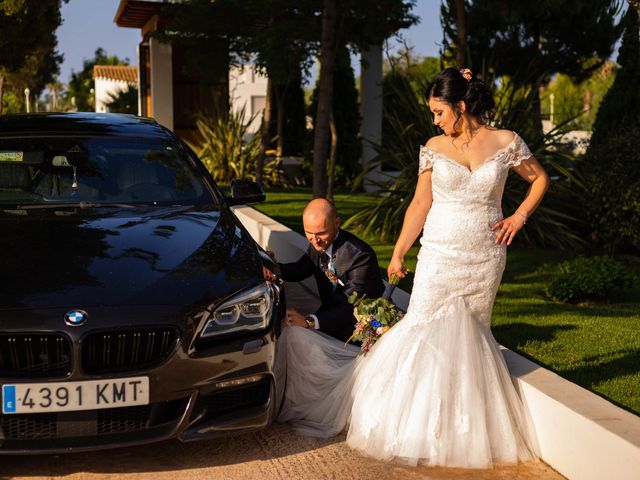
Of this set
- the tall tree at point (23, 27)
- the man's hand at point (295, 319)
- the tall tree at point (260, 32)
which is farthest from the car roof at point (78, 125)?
the tall tree at point (23, 27)

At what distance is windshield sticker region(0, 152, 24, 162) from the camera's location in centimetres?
559

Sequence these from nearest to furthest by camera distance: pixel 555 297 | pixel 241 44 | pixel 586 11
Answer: pixel 555 297 < pixel 241 44 < pixel 586 11

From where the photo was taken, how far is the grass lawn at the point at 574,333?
5301 mm

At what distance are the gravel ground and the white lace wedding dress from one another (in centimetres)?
8

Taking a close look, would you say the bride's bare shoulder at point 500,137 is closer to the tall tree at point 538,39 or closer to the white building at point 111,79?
the tall tree at point 538,39

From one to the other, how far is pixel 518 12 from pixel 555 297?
9285mm

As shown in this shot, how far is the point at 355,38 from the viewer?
16531 mm

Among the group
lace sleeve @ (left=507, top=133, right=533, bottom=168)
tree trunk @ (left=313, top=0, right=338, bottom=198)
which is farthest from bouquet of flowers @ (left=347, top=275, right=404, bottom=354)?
tree trunk @ (left=313, top=0, right=338, bottom=198)

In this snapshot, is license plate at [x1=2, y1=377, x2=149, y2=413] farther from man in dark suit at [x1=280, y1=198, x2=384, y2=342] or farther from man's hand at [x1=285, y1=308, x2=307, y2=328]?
man in dark suit at [x1=280, y1=198, x2=384, y2=342]

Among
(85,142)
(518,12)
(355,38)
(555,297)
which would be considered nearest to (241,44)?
(355,38)

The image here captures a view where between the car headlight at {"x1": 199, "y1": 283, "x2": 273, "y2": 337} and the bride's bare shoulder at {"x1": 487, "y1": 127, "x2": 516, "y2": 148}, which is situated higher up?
the bride's bare shoulder at {"x1": 487, "y1": 127, "x2": 516, "y2": 148}

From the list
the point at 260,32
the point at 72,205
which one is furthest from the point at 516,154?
the point at 260,32

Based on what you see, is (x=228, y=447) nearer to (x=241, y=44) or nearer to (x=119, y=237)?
(x=119, y=237)

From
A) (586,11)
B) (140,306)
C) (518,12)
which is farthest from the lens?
(586,11)
